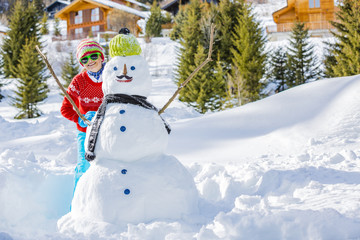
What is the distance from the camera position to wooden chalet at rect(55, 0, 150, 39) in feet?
105

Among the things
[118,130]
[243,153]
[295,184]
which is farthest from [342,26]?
[118,130]

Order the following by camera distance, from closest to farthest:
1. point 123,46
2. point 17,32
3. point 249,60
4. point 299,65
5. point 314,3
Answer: point 123,46, point 249,60, point 299,65, point 17,32, point 314,3

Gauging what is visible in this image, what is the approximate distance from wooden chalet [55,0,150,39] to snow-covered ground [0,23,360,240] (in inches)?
1069

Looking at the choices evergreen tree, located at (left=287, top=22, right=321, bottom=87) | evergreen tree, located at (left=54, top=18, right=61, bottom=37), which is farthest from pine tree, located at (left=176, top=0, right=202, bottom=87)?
evergreen tree, located at (left=54, top=18, right=61, bottom=37)

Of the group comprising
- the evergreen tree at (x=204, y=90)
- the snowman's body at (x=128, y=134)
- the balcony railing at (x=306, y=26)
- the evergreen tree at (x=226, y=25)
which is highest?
the balcony railing at (x=306, y=26)

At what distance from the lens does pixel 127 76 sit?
109 inches

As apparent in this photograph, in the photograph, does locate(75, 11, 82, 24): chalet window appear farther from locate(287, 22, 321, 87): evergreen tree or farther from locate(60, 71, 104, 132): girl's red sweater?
locate(60, 71, 104, 132): girl's red sweater

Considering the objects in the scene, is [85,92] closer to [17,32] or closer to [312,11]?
[17,32]

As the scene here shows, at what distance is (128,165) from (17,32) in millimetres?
18153

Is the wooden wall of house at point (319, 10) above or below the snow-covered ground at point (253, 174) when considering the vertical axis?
above

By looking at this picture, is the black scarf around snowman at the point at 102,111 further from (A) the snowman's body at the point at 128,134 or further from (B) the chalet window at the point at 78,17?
(B) the chalet window at the point at 78,17

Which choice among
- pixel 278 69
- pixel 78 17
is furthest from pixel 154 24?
Result: pixel 278 69

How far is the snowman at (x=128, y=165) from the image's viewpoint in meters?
2.59

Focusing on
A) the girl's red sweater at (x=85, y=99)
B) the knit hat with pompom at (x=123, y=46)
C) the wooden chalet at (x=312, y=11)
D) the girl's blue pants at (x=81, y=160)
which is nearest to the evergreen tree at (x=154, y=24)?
the wooden chalet at (x=312, y=11)
